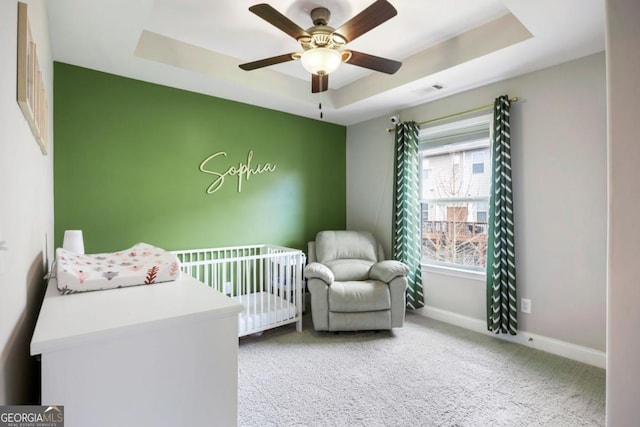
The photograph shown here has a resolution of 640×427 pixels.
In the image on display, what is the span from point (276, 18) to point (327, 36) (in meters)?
0.35

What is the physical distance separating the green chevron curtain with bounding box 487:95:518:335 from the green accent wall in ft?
6.61

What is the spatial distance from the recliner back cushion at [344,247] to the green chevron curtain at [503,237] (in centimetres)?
125

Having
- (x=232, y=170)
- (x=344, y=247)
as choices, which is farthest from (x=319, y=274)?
(x=232, y=170)

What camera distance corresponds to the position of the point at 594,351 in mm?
2314

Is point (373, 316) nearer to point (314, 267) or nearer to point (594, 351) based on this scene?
point (314, 267)

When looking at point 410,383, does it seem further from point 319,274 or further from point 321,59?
point 321,59

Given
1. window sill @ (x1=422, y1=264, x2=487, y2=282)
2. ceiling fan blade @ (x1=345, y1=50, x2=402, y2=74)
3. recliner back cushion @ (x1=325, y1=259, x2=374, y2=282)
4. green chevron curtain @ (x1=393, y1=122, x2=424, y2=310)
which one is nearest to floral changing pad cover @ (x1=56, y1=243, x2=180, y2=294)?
ceiling fan blade @ (x1=345, y1=50, x2=402, y2=74)

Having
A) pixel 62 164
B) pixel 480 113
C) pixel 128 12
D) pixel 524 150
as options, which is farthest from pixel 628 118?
pixel 62 164

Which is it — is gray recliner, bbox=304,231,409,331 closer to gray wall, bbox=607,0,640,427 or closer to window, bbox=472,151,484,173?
window, bbox=472,151,484,173

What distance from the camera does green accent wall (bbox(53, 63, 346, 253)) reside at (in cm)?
245

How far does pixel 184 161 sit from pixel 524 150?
3076 millimetres

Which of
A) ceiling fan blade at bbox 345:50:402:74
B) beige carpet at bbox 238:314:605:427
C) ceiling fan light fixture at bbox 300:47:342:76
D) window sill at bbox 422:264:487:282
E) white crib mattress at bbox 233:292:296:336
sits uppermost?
ceiling fan blade at bbox 345:50:402:74

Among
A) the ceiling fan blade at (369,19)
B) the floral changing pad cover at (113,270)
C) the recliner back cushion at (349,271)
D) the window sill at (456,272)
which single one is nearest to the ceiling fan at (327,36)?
the ceiling fan blade at (369,19)

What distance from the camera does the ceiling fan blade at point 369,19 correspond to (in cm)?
158
